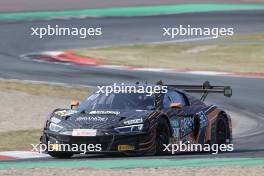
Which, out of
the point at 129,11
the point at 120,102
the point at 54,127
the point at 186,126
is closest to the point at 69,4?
the point at 129,11

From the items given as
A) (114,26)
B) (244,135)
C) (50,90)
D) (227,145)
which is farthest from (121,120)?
(114,26)

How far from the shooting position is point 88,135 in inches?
556

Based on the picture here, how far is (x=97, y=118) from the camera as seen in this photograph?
14484 mm

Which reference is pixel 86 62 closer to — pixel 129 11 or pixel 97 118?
pixel 129 11

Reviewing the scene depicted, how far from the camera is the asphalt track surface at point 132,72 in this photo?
22.3 metres

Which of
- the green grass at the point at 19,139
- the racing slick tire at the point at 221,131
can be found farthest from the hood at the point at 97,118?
the racing slick tire at the point at 221,131

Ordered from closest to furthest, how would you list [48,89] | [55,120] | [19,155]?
[55,120] < [19,155] < [48,89]

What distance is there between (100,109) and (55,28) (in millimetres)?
25390

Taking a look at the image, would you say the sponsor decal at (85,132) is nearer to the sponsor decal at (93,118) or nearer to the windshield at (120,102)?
the sponsor decal at (93,118)

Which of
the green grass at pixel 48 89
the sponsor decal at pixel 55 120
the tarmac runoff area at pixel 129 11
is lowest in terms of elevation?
the sponsor decal at pixel 55 120

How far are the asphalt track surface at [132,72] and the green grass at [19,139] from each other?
3.40 m

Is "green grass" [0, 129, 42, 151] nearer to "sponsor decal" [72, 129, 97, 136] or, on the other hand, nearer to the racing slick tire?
"sponsor decal" [72, 129, 97, 136]

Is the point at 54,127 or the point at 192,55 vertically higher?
the point at 192,55

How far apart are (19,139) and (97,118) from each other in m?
3.58
